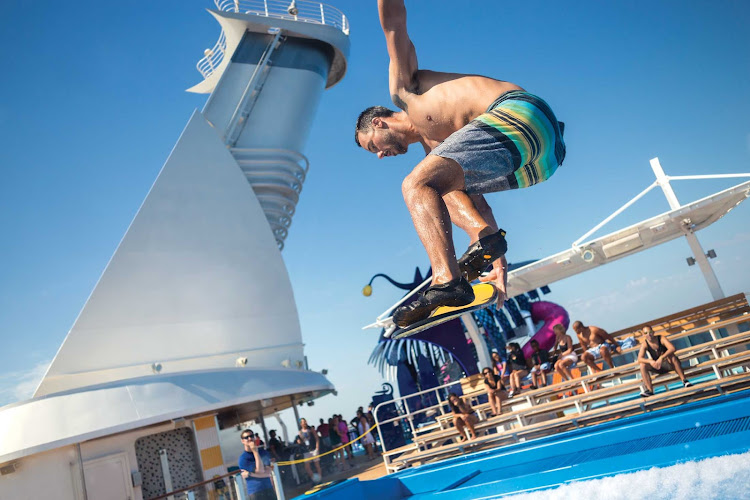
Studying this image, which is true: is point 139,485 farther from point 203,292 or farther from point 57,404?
point 203,292

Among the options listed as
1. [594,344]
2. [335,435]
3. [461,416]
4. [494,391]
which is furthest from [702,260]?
[335,435]

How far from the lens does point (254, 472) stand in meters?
6.46

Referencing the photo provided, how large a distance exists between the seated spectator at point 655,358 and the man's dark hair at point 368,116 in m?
5.47

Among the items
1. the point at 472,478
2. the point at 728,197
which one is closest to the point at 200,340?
the point at 472,478

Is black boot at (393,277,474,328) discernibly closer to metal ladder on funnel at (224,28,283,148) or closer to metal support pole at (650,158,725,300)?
metal support pole at (650,158,725,300)

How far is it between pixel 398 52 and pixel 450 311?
3.42 ft

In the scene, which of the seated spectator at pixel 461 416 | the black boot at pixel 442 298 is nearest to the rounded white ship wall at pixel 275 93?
the seated spectator at pixel 461 416

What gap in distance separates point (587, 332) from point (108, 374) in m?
10.1

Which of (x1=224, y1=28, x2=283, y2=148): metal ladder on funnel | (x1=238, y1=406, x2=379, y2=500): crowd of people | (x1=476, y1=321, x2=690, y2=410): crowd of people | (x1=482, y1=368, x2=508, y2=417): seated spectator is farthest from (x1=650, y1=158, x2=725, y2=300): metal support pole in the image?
(x1=224, y1=28, x2=283, y2=148): metal ladder on funnel

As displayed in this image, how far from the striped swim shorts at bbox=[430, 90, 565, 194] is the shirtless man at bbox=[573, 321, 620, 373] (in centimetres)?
629

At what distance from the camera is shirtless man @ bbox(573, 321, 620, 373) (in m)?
7.67

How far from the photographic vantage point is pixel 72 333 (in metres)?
11.9

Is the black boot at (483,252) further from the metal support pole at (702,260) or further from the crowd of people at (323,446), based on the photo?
the metal support pole at (702,260)

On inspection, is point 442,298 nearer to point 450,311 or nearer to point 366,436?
point 450,311
